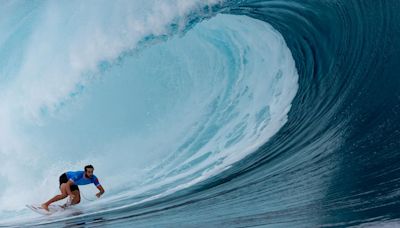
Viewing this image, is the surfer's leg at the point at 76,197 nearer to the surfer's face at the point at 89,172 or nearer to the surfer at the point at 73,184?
the surfer at the point at 73,184

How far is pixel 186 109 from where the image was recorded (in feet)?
27.9

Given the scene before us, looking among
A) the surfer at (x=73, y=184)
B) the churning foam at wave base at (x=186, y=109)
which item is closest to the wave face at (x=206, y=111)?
the churning foam at wave base at (x=186, y=109)

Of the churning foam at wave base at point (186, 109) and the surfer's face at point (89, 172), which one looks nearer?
the surfer's face at point (89, 172)

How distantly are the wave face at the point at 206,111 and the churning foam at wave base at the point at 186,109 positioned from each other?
0.09 ft

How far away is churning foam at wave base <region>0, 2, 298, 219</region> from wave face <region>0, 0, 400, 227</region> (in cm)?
3

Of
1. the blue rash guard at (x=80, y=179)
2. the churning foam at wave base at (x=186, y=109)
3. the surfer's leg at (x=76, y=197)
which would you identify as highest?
the churning foam at wave base at (x=186, y=109)

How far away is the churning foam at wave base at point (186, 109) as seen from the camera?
6727 mm

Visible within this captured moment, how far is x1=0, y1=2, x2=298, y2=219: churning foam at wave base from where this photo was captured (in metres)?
6.73

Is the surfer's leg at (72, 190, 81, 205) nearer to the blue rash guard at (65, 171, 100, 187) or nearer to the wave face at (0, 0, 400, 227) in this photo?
the blue rash guard at (65, 171, 100, 187)

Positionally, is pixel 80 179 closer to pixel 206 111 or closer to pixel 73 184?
pixel 73 184

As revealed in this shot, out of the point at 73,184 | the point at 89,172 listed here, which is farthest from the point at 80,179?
the point at 89,172

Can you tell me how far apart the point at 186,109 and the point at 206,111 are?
557mm

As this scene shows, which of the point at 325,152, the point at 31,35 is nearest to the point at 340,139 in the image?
the point at 325,152

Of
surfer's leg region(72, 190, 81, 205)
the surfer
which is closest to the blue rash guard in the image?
the surfer
